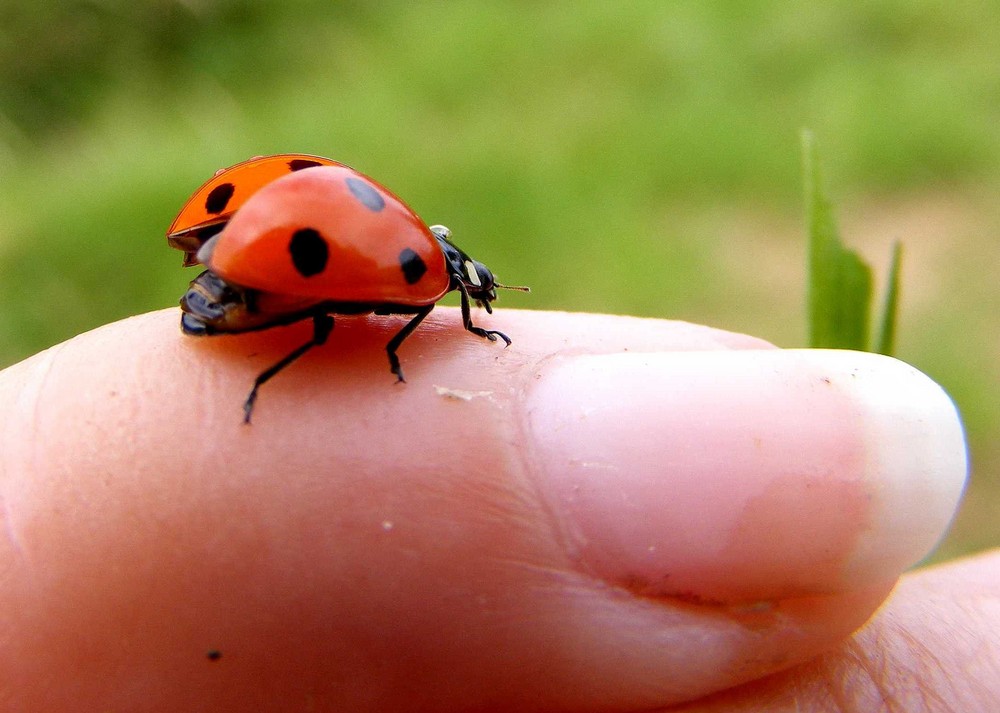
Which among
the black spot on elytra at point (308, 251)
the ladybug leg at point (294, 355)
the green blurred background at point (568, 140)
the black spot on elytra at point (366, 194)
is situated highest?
the black spot on elytra at point (366, 194)

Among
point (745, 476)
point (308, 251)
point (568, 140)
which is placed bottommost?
point (568, 140)

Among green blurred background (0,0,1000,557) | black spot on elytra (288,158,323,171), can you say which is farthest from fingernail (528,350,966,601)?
green blurred background (0,0,1000,557)

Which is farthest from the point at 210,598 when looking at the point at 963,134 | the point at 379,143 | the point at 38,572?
the point at 963,134

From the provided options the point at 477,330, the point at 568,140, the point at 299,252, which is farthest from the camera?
the point at 568,140

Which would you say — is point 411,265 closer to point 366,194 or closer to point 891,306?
point 366,194

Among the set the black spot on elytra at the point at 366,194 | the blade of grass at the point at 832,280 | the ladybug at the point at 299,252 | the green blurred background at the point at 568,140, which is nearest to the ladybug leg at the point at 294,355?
the ladybug at the point at 299,252

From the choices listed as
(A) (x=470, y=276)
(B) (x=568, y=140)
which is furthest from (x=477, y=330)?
(B) (x=568, y=140)

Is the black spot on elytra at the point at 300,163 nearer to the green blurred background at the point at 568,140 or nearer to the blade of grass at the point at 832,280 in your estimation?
the blade of grass at the point at 832,280
